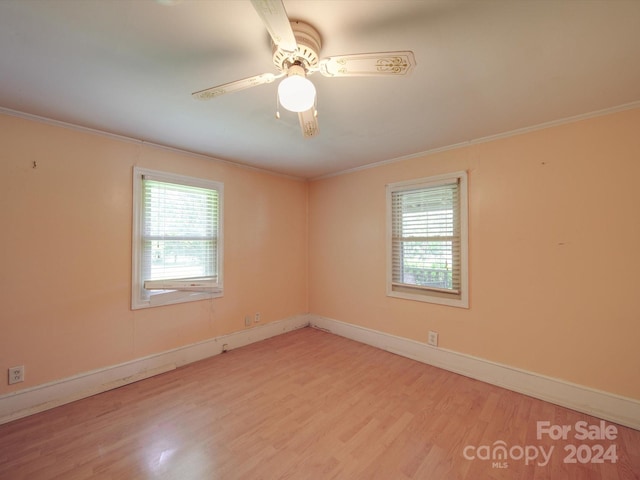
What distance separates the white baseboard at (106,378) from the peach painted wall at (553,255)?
2.29 m

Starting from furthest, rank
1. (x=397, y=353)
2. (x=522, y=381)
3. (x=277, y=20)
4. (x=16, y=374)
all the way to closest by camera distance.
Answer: (x=397, y=353) → (x=522, y=381) → (x=16, y=374) → (x=277, y=20)

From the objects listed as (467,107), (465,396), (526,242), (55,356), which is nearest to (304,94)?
(467,107)

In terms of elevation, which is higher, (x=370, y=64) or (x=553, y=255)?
(x=370, y=64)

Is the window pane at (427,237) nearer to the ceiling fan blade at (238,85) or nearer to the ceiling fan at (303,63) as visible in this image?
the ceiling fan at (303,63)

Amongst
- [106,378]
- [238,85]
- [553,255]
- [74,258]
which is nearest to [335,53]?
[238,85]

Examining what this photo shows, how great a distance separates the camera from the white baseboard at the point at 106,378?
2035mm

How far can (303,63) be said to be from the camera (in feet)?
4.47

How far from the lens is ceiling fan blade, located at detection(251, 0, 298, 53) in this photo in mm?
885

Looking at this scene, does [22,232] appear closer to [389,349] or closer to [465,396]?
[389,349]

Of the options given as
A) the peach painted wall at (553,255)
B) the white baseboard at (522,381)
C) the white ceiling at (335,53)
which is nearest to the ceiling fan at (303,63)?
the white ceiling at (335,53)

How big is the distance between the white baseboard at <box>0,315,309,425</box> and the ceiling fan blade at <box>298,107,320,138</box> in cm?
271

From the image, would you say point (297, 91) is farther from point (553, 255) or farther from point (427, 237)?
point (553, 255)

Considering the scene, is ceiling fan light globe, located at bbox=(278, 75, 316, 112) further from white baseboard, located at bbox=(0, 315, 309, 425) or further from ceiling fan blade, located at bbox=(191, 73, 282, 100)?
white baseboard, located at bbox=(0, 315, 309, 425)

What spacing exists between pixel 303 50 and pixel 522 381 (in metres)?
3.14
